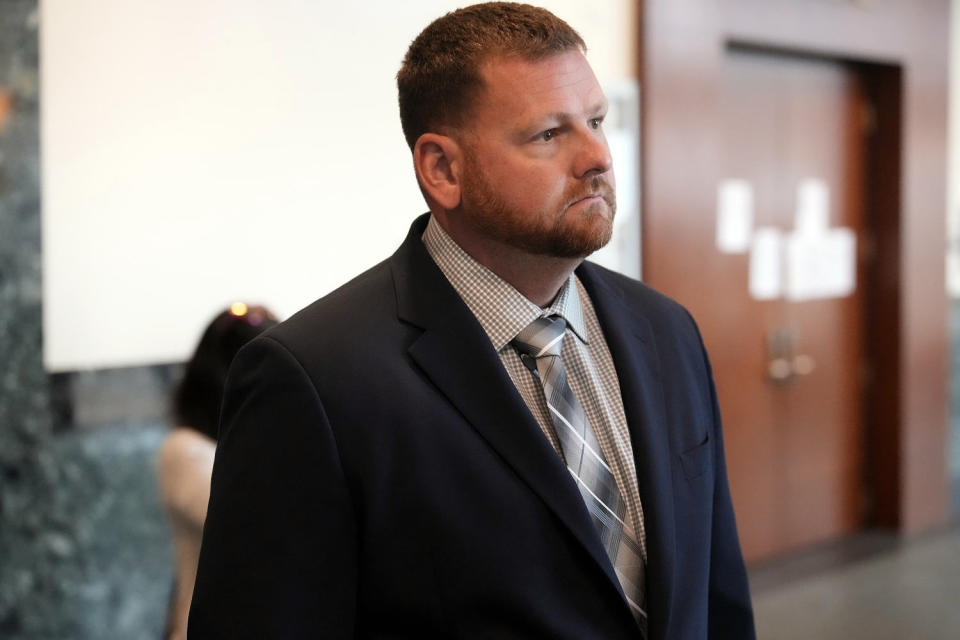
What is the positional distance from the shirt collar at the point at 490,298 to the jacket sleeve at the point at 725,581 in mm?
317

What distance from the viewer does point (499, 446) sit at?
1.15 m

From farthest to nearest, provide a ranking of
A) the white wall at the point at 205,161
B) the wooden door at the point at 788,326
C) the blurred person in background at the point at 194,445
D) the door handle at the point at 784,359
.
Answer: the door handle at the point at 784,359 → the wooden door at the point at 788,326 → the white wall at the point at 205,161 → the blurred person in background at the point at 194,445

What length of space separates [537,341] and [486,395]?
0.44 ft

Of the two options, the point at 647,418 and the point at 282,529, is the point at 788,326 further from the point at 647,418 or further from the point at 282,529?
the point at 282,529

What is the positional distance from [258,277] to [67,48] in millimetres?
800

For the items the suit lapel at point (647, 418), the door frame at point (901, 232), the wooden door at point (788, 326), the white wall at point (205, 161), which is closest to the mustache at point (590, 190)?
the suit lapel at point (647, 418)

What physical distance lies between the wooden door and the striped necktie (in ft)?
9.33

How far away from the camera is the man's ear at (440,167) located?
4.12 feet

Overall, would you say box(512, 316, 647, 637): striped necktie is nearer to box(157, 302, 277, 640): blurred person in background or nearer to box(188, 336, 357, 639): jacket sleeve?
box(188, 336, 357, 639): jacket sleeve

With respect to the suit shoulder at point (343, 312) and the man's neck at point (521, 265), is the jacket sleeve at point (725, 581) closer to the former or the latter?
the man's neck at point (521, 265)

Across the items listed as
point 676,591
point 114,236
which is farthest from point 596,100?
point 114,236

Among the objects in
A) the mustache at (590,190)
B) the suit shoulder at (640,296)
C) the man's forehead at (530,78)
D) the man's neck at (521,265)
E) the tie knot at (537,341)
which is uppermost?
the man's forehead at (530,78)

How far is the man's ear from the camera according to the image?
1255mm

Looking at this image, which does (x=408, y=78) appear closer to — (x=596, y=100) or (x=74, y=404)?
(x=596, y=100)
